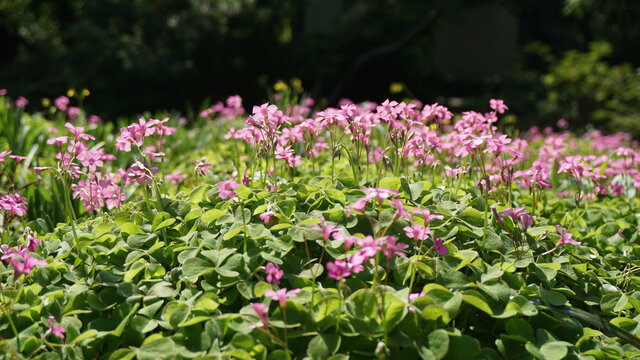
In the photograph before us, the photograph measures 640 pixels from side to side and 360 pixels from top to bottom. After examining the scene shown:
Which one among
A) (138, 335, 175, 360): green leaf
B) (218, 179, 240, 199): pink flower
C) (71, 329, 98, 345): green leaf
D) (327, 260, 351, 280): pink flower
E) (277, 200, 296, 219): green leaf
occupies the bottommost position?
(138, 335, 175, 360): green leaf

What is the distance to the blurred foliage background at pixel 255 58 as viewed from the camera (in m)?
10.8

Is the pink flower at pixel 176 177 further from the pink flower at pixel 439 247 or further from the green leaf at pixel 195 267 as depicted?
the pink flower at pixel 439 247

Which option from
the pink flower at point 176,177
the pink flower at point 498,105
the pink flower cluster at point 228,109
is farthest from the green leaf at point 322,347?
the pink flower cluster at point 228,109

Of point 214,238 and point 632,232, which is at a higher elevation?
point 214,238

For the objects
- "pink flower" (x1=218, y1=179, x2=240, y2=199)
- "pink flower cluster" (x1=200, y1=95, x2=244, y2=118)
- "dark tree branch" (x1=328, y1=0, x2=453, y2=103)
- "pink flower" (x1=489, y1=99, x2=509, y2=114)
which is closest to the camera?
"pink flower" (x1=218, y1=179, x2=240, y2=199)

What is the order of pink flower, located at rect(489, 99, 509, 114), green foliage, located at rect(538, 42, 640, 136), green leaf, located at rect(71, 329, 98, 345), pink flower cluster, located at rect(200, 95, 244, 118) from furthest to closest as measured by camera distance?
green foliage, located at rect(538, 42, 640, 136) → pink flower cluster, located at rect(200, 95, 244, 118) → pink flower, located at rect(489, 99, 509, 114) → green leaf, located at rect(71, 329, 98, 345)

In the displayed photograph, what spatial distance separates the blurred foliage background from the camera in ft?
35.4

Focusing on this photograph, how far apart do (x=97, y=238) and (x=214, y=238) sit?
423 millimetres

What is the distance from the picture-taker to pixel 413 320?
1.57m

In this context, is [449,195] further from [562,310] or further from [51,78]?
[51,78]

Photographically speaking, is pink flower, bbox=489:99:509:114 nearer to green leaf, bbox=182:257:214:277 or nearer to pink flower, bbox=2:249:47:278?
green leaf, bbox=182:257:214:277

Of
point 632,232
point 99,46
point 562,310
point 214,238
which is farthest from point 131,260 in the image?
point 99,46

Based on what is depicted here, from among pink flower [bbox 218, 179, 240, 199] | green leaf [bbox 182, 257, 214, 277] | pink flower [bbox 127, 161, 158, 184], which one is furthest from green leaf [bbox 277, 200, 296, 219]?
pink flower [bbox 127, 161, 158, 184]

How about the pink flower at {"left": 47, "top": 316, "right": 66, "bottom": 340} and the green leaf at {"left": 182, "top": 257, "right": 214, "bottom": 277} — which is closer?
the pink flower at {"left": 47, "top": 316, "right": 66, "bottom": 340}
